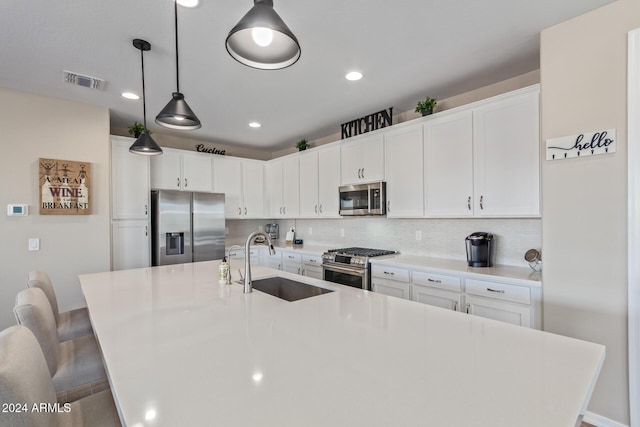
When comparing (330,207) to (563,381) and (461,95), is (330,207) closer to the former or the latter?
(461,95)

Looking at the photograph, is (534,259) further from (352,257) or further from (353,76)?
(353,76)

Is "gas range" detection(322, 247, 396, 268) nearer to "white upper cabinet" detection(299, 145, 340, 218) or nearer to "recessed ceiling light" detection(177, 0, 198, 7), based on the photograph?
"white upper cabinet" detection(299, 145, 340, 218)

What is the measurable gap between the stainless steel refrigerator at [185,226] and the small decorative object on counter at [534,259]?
3691 millimetres

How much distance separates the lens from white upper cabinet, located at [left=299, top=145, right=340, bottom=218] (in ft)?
13.8

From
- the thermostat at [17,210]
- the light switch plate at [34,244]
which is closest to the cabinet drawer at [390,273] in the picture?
the light switch plate at [34,244]

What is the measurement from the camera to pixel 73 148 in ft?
10.9

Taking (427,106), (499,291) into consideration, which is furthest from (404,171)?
(499,291)

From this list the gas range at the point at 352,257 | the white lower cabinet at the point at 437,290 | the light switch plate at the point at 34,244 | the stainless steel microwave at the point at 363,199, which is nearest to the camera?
the white lower cabinet at the point at 437,290

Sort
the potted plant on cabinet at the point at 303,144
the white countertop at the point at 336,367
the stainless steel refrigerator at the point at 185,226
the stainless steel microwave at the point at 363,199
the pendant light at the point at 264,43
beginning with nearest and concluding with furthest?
the white countertop at the point at 336,367
the pendant light at the point at 264,43
the stainless steel microwave at the point at 363,199
the stainless steel refrigerator at the point at 185,226
the potted plant on cabinet at the point at 303,144

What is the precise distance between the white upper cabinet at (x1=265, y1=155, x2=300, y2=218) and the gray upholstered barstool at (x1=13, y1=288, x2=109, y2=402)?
3.39 metres

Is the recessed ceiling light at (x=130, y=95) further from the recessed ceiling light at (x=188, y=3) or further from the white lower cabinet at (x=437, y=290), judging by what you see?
the white lower cabinet at (x=437, y=290)

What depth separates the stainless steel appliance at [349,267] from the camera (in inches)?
131

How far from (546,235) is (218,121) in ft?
12.2

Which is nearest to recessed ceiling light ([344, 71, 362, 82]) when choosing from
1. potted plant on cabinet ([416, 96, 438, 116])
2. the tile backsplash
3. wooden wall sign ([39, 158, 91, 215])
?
potted plant on cabinet ([416, 96, 438, 116])
